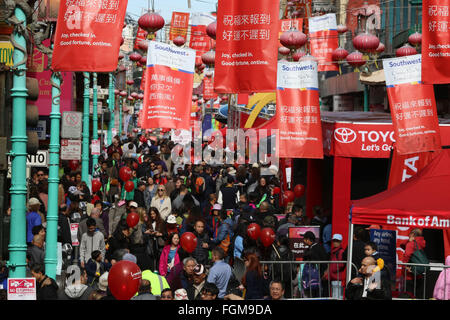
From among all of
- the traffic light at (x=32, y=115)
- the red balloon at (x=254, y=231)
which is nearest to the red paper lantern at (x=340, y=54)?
the red balloon at (x=254, y=231)

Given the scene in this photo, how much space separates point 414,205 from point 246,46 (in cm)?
361

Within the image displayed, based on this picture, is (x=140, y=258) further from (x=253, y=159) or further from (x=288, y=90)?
(x=253, y=159)

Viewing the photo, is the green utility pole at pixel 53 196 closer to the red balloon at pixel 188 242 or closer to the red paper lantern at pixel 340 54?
the red balloon at pixel 188 242

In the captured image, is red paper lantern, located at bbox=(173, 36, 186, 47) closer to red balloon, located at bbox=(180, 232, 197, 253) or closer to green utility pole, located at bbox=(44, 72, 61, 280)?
green utility pole, located at bbox=(44, 72, 61, 280)

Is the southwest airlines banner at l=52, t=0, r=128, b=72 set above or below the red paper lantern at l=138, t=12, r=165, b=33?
below

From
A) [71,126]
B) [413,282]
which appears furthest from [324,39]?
[413,282]

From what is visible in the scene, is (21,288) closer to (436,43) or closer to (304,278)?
(304,278)

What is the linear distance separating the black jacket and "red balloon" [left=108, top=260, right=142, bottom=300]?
1167 millimetres

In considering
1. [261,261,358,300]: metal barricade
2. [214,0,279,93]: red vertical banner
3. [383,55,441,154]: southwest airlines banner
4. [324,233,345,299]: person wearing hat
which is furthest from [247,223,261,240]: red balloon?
[383,55,441,154]: southwest airlines banner

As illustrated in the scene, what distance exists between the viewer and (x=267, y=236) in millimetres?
14602

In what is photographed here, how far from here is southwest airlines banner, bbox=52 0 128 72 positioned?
1220 centimetres

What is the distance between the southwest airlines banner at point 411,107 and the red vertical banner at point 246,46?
Result: 10.9 feet

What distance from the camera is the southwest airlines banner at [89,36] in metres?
12.2
